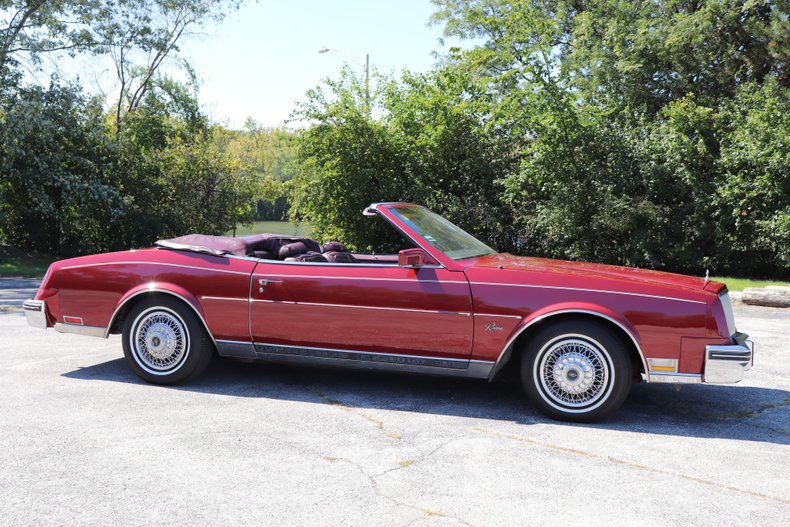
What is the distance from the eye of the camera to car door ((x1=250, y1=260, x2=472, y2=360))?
16.4 feet

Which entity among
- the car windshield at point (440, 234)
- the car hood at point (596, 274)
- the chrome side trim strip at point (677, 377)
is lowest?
the chrome side trim strip at point (677, 377)

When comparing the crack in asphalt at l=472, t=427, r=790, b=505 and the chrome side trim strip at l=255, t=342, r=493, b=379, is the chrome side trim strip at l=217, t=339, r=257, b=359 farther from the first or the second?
the crack in asphalt at l=472, t=427, r=790, b=505

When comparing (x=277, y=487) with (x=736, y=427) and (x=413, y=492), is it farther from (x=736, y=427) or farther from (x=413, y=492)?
(x=736, y=427)

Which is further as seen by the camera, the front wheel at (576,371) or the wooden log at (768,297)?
the wooden log at (768,297)

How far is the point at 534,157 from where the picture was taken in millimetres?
17094

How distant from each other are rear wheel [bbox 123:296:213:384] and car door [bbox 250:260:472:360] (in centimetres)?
52

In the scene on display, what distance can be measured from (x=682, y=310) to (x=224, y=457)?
3015mm

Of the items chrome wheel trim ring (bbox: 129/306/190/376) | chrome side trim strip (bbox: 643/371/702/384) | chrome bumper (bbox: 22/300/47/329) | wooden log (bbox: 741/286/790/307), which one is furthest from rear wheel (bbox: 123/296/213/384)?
wooden log (bbox: 741/286/790/307)

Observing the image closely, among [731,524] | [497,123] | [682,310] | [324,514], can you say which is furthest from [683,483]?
[497,123]

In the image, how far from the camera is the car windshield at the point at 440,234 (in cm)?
535

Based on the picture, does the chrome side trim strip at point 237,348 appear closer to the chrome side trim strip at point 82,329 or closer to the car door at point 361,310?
the car door at point 361,310

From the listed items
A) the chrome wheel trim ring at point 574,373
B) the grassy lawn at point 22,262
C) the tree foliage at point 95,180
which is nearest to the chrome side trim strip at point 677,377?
the chrome wheel trim ring at point 574,373

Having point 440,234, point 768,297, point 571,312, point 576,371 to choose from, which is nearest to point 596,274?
point 571,312

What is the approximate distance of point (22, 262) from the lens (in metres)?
18.6
